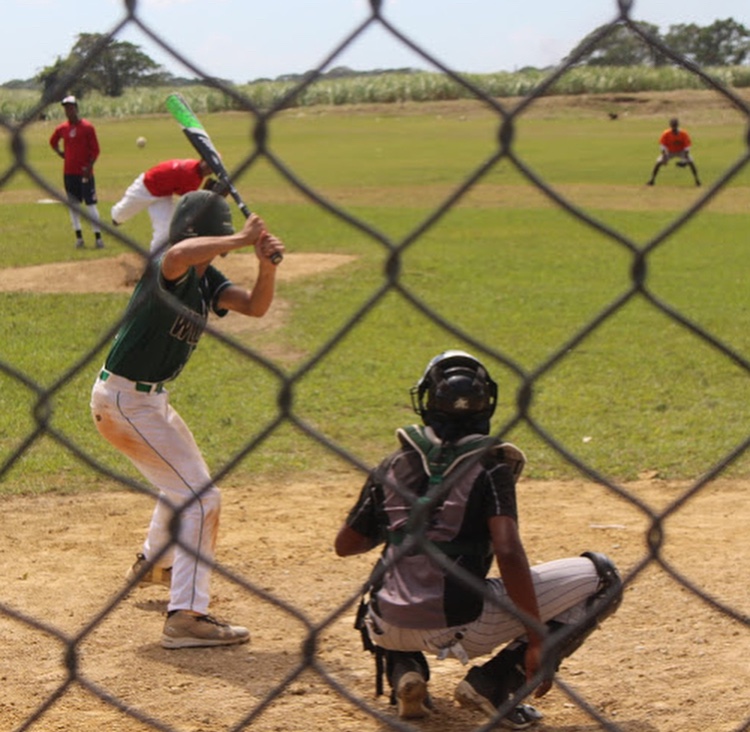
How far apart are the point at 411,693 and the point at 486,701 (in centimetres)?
22

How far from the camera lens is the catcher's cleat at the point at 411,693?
144 inches

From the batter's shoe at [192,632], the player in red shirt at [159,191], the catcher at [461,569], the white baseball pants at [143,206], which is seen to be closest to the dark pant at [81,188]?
the white baseball pants at [143,206]

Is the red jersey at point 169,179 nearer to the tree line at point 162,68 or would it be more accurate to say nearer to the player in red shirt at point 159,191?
the player in red shirt at point 159,191

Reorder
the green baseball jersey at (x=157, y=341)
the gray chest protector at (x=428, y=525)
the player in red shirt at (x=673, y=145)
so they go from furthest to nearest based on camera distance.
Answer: the player in red shirt at (x=673, y=145) < the green baseball jersey at (x=157, y=341) < the gray chest protector at (x=428, y=525)

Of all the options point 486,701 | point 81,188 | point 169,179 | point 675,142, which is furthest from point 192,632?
point 675,142

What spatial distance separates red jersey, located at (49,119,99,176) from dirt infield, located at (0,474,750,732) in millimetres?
9508

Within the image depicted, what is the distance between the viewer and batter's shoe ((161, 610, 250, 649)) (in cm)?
448

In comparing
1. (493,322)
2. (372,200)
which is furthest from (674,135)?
(493,322)

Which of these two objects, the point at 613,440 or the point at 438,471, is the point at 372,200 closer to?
the point at 613,440

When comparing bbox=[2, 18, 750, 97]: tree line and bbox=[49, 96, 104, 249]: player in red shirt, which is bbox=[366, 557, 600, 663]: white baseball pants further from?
bbox=[49, 96, 104, 249]: player in red shirt

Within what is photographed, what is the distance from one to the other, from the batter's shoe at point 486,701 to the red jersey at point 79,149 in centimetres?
1240

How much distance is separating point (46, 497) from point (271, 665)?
248cm

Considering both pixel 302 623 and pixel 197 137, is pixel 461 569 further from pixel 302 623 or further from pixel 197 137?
pixel 197 137

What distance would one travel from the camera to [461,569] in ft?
11.3
